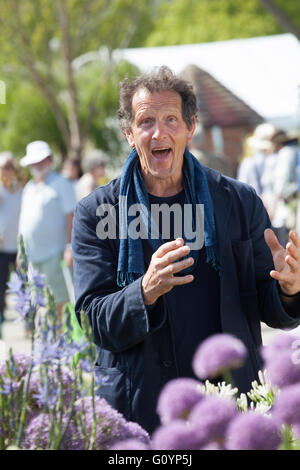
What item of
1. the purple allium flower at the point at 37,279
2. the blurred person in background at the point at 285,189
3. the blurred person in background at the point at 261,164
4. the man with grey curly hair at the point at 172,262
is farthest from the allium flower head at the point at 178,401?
the blurred person in background at the point at 261,164

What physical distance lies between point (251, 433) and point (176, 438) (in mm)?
103

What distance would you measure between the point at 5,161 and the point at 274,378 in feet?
23.9

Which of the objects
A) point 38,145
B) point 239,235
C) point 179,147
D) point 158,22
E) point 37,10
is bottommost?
point 239,235

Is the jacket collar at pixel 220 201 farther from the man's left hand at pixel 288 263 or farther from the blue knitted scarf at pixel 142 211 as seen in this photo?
the man's left hand at pixel 288 263

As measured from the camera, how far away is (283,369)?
128 centimetres

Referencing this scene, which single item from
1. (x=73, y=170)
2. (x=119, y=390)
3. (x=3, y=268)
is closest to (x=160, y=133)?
(x=119, y=390)

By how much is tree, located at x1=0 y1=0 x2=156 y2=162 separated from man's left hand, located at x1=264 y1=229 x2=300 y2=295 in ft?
71.2

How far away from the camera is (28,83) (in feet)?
109

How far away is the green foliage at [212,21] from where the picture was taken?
47.0 metres

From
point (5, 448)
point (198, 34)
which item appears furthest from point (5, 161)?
point (198, 34)

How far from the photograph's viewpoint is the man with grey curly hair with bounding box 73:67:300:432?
2.36 meters

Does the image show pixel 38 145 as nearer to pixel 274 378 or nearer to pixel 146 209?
pixel 146 209
